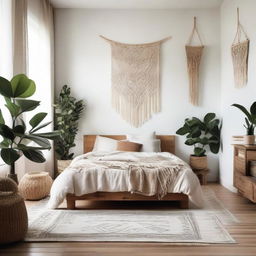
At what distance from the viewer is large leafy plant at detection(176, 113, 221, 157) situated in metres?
4.97

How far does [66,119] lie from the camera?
5.01 meters

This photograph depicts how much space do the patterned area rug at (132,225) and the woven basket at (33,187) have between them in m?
0.31

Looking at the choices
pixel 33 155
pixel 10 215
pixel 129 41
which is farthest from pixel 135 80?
pixel 10 215

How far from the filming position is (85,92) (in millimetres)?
5344

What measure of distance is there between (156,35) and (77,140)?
237cm

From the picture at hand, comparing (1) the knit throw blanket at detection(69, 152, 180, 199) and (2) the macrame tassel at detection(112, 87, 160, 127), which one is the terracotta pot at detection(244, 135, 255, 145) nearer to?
(1) the knit throw blanket at detection(69, 152, 180, 199)

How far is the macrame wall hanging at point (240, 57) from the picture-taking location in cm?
400

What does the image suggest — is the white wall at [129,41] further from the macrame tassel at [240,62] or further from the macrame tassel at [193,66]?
the macrame tassel at [240,62]

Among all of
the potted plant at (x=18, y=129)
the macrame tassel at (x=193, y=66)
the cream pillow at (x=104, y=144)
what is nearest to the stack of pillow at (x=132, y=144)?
the cream pillow at (x=104, y=144)

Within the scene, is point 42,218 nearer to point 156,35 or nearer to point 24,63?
point 24,63

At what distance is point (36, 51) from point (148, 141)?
232cm

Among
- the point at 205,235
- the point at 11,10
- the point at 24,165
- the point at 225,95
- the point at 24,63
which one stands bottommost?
the point at 205,235

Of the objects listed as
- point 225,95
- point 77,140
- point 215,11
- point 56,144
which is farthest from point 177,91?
point 56,144

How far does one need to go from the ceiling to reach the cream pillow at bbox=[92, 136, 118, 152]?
2289 mm
